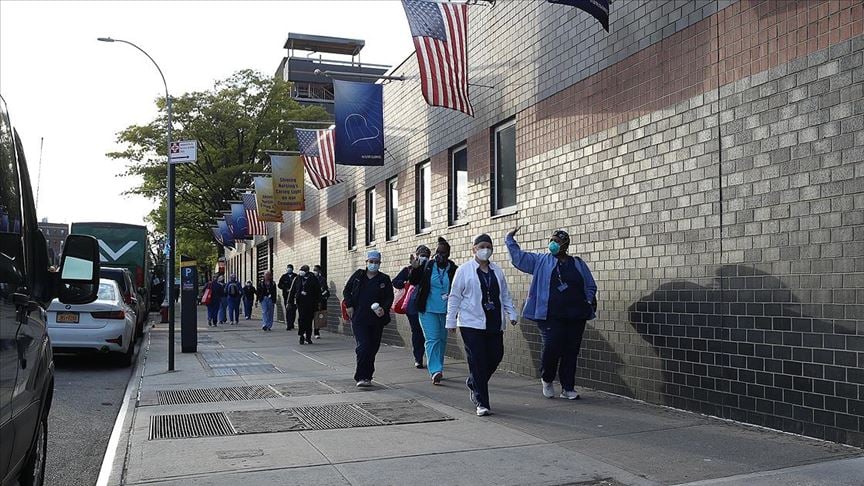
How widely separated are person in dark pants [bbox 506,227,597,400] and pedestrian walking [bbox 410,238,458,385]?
2.00 m

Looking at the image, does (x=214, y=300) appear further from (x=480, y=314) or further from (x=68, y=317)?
(x=480, y=314)

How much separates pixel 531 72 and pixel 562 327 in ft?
13.9

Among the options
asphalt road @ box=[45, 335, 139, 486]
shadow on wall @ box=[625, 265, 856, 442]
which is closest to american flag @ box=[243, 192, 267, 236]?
asphalt road @ box=[45, 335, 139, 486]

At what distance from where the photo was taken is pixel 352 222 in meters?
21.6

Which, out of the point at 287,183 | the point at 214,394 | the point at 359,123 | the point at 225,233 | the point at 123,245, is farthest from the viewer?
the point at 225,233

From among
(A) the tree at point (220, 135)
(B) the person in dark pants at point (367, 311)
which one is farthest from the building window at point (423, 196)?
(A) the tree at point (220, 135)

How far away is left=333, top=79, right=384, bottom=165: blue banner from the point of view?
51.1 ft

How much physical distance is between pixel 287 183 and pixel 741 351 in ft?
51.5

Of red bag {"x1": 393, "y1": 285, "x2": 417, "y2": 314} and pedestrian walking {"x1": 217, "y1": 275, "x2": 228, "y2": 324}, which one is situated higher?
red bag {"x1": 393, "y1": 285, "x2": 417, "y2": 314}

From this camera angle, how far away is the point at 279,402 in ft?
29.3

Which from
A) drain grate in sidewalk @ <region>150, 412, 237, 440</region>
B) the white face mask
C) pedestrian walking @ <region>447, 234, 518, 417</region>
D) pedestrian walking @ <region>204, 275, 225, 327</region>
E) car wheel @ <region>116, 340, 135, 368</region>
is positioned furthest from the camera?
pedestrian walking @ <region>204, 275, 225, 327</region>

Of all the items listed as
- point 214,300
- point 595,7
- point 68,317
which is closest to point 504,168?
point 595,7

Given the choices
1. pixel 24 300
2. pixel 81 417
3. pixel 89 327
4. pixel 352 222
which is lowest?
pixel 81 417

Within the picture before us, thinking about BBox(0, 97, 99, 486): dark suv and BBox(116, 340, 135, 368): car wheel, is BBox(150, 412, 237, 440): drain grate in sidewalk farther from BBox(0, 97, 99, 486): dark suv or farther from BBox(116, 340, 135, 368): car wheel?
BBox(116, 340, 135, 368): car wheel
